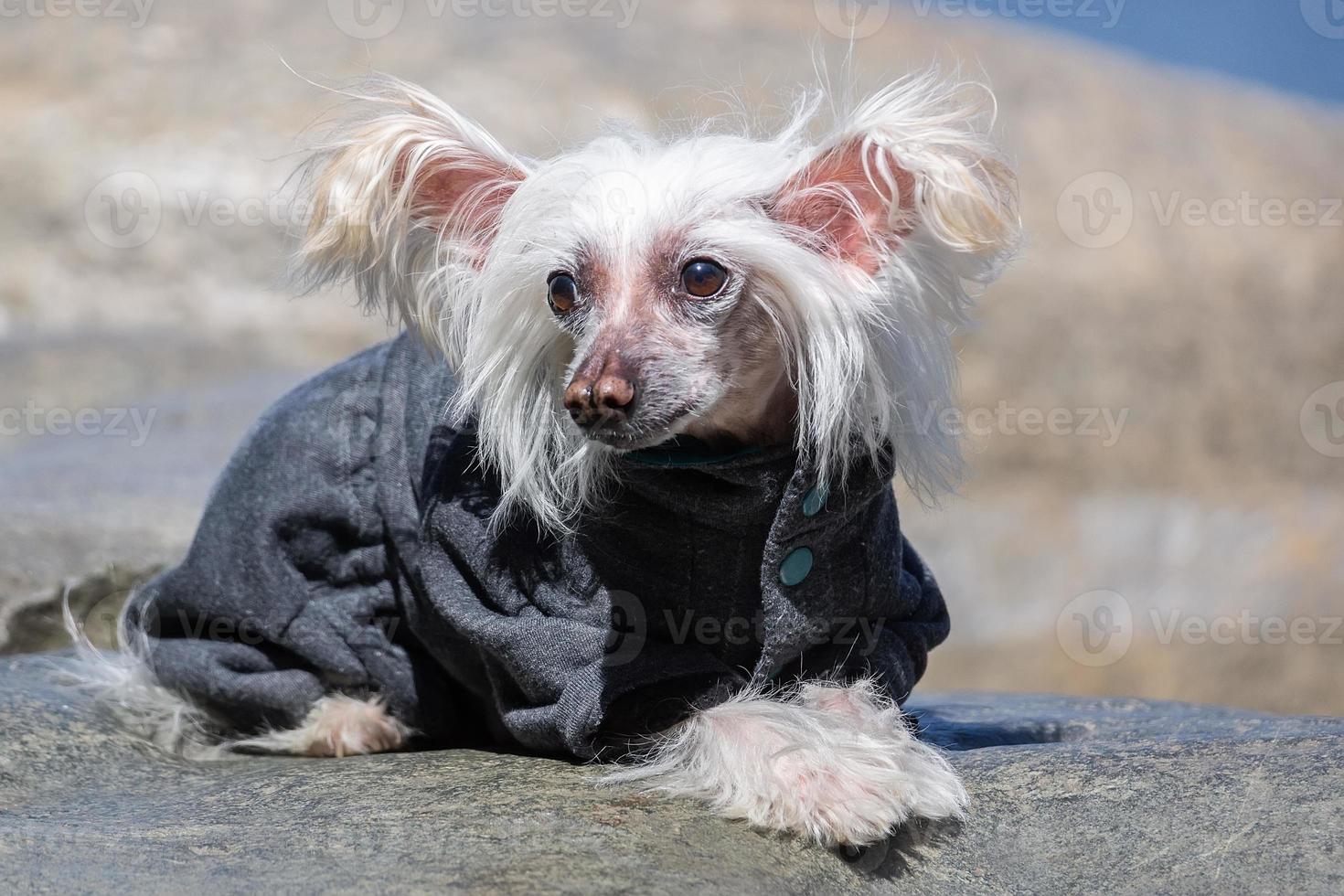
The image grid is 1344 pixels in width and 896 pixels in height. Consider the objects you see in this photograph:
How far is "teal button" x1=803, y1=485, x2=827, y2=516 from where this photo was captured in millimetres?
2547

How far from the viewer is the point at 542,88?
459 inches

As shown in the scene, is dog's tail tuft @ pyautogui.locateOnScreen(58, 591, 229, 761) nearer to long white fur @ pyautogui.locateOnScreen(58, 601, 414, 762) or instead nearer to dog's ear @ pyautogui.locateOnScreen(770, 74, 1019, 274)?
long white fur @ pyautogui.locateOnScreen(58, 601, 414, 762)

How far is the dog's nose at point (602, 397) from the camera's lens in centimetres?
237

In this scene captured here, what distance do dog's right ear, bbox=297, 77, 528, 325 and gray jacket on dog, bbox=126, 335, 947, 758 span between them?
308mm

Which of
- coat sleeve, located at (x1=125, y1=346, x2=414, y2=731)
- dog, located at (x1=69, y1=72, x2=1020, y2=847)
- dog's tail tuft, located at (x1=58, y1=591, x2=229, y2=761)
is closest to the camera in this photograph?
Answer: dog, located at (x1=69, y1=72, x2=1020, y2=847)

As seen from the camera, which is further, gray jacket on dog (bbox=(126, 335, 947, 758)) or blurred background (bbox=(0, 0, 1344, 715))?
blurred background (bbox=(0, 0, 1344, 715))

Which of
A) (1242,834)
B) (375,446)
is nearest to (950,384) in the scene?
(1242,834)

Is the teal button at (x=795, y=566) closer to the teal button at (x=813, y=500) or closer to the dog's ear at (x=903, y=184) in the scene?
the teal button at (x=813, y=500)

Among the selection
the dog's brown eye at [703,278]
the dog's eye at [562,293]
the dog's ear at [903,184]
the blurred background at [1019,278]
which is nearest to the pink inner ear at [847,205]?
the dog's ear at [903,184]

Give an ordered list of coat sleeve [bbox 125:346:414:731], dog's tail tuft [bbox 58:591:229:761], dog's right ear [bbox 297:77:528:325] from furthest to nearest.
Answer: dog's tail tuft [bbox 58:591:229:761] < coat sleeve [bbox 125:346:414:731] < dog's right ear [bbox 297:77:528:325]

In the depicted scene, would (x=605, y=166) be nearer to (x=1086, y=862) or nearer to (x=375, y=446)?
(x=375, y=446)

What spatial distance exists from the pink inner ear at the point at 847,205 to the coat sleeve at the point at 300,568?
3.53 ft

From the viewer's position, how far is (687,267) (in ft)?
8.26

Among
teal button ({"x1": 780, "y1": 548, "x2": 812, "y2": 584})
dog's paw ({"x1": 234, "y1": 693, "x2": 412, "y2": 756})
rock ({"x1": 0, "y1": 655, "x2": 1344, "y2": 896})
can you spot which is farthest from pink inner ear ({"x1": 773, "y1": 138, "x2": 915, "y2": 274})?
dog's paw ({"x1": 234, "y1": 693, "x2": 412, "y2": 756})
